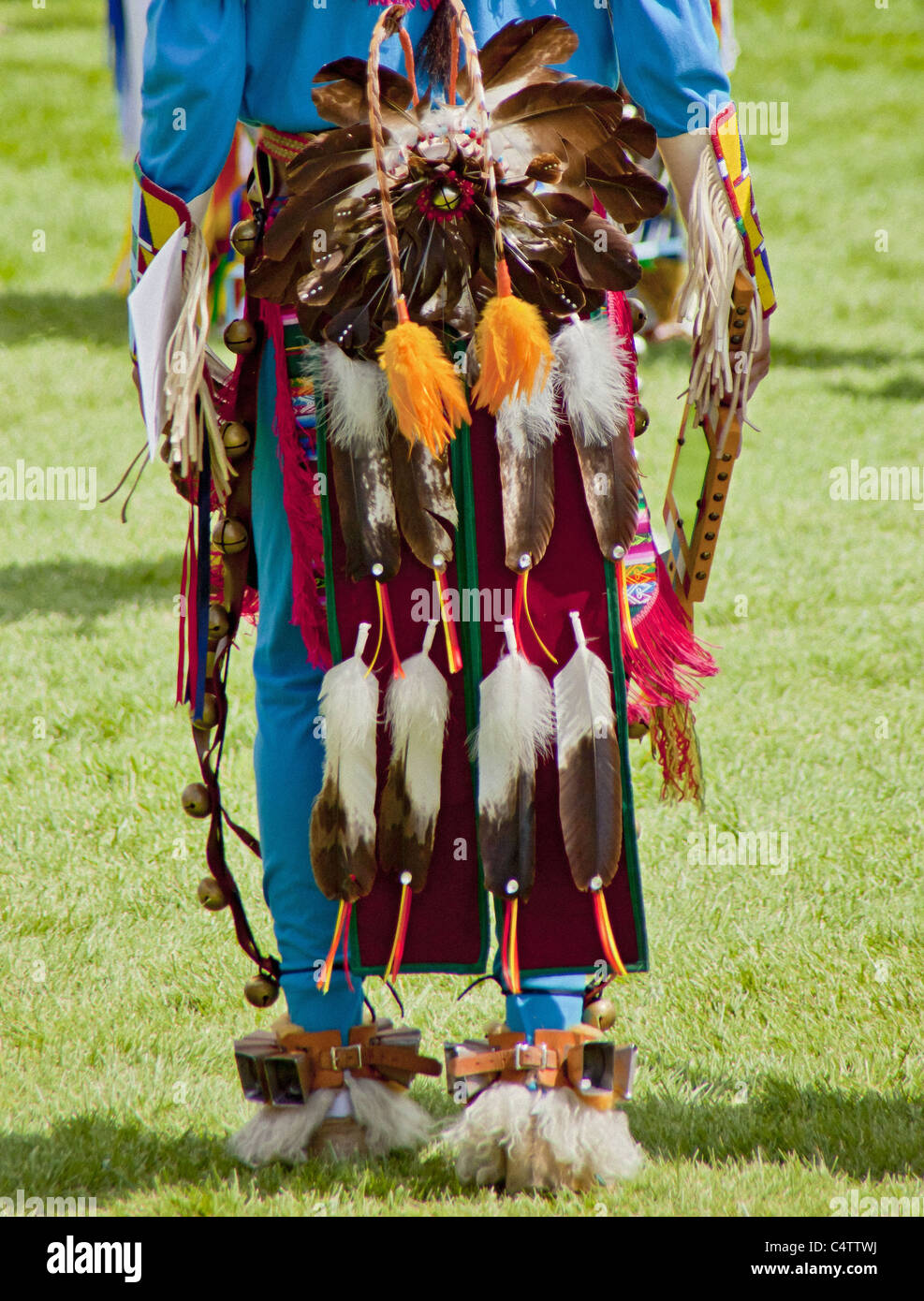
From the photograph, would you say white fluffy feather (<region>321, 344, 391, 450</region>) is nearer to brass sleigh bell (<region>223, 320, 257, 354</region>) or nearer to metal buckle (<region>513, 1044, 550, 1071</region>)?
brass sleigh bell (<region>223, 320, 257, 354</region>)

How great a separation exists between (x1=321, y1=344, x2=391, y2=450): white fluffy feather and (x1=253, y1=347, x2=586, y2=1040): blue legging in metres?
0.14

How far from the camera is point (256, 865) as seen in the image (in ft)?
9.65

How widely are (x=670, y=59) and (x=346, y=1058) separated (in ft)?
4.24

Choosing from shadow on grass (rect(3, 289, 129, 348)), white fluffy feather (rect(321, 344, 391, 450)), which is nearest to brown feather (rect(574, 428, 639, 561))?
white fluffy feather (rect(321, 344, 391, 450))

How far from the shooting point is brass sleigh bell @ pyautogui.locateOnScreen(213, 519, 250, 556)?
1959mm

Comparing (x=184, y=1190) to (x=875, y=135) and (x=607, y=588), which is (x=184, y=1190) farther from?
(x=875, y=135)

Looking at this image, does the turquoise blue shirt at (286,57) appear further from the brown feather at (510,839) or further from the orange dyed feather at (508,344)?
the brown feather at (510,839)

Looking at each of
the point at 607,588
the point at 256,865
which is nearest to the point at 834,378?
the point at 256,865

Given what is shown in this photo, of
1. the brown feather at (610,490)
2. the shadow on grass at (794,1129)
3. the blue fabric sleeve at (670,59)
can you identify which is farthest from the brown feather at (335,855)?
the blue fabric sleeve at (670,59)

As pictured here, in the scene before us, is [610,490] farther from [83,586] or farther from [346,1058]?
[83,586]

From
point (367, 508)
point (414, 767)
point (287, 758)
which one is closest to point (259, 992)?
point (287, 758)

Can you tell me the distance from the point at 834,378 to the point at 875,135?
651cm

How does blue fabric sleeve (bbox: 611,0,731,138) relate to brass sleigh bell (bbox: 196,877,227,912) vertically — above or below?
above

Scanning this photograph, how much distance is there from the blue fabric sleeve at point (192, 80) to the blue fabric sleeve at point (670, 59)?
1.45ft
